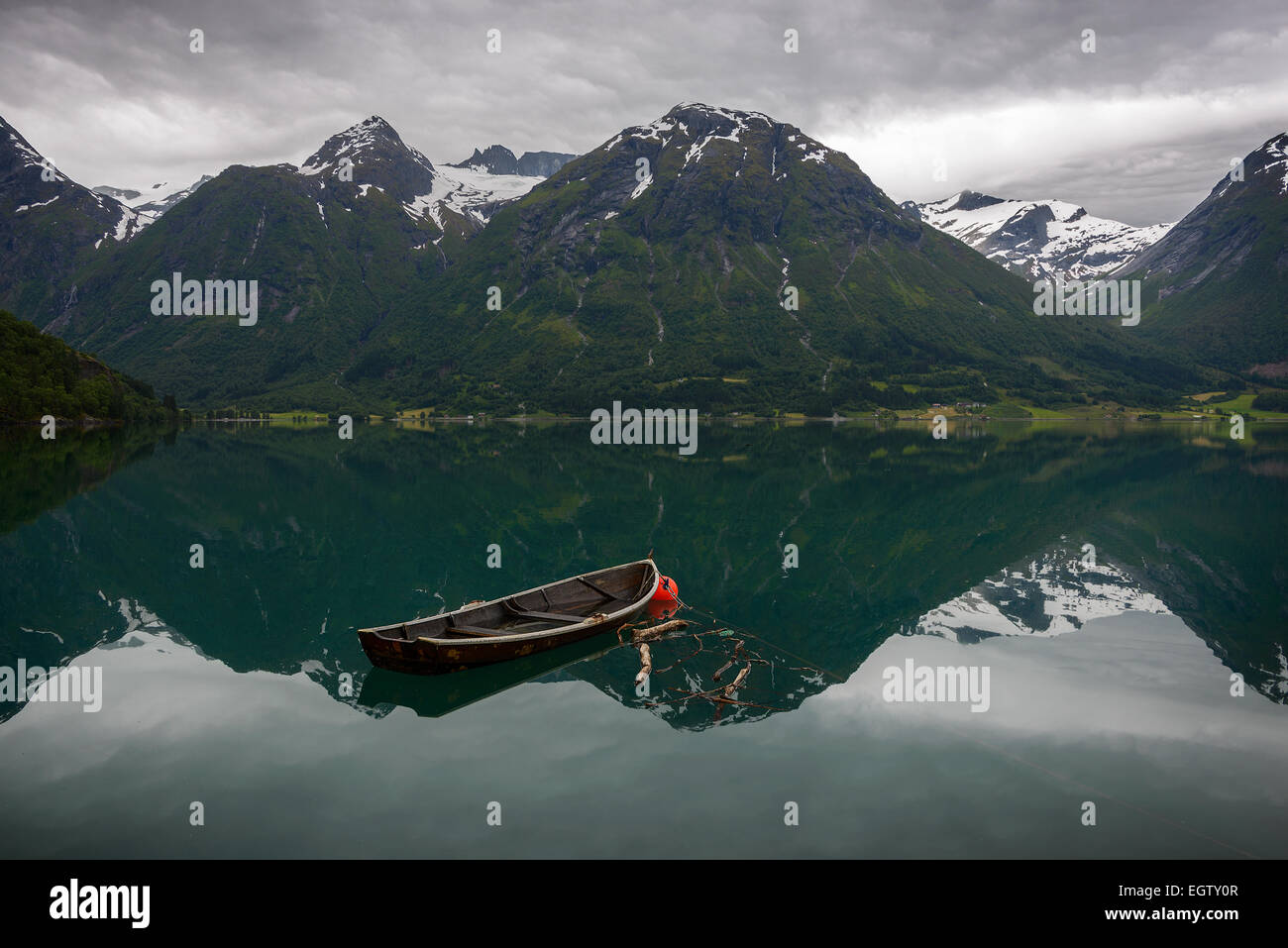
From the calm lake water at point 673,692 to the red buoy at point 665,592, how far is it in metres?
1.42

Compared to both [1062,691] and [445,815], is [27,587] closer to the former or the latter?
[445,815]

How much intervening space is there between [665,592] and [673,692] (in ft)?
28.2

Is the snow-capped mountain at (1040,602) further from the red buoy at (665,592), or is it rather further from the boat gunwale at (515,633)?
the boat gunwale at (515,633)

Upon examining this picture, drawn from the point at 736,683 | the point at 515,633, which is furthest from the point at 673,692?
the point at 515,633

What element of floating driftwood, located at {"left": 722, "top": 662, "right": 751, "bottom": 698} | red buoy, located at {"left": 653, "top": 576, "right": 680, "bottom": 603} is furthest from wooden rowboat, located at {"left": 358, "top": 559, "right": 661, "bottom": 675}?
floating driftwood, located at {"left": 722, "top": 662, "right": 751, "bottom": 698}

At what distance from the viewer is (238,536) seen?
43.2 m

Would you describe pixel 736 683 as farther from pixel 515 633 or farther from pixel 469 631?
pixel 469 631

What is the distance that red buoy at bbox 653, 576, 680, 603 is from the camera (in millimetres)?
29188

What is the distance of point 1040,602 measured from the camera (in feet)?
101

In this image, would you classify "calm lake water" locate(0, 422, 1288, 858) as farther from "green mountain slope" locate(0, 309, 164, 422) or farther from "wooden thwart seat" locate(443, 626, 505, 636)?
"green mountain slope" locate(0, 309, 164, 422)

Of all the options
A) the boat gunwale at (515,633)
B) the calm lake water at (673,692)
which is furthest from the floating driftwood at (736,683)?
the boat gunwale at (515,633)

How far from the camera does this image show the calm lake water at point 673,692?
14164 mm

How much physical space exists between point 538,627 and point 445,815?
1076 centimetres

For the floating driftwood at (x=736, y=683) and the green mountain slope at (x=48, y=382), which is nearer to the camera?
the floating driftwood at (x=736, y=683)
